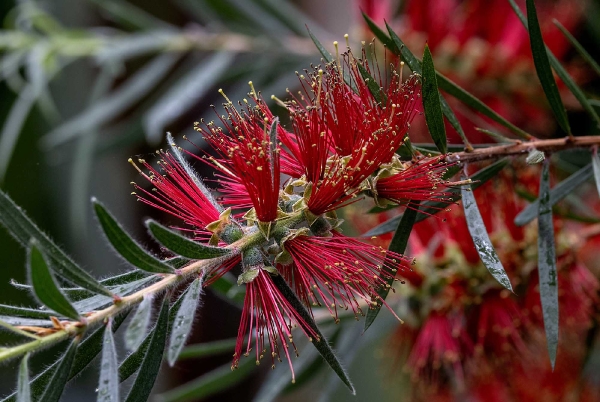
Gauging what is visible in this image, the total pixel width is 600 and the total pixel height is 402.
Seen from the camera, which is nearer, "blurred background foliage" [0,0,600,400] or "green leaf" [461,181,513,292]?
"green leaf" [461,181,513,292]

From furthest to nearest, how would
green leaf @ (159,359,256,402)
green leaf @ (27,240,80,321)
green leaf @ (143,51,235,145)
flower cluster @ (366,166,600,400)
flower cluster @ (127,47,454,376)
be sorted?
1. green leaf @ (143,51,235,145)
2. green leaf @ (159,359,256,402)
3. flower cluster @ (366,166,600,400)
4. flower cluster @ (127,47,454,376)
5. green leaf @ (27,240,80,321)

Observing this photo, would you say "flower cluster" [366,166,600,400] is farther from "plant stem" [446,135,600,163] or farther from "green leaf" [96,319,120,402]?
"green leaf" [96,319,120,402]

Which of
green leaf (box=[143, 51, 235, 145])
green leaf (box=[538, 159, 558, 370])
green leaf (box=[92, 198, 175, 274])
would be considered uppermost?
green leaf (box=[143, 51, 235, 145])

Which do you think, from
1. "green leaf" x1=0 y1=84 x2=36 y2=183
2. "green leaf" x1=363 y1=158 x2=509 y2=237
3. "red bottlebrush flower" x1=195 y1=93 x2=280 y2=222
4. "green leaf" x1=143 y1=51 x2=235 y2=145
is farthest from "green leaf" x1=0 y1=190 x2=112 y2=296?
"green leaf" x1=0 y1=84 x2=36 y2=183

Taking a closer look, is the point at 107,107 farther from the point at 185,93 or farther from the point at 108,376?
the point at 108,376

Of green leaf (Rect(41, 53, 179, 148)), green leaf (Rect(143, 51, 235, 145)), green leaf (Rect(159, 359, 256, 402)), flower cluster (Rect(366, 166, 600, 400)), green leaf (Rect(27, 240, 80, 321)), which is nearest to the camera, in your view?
green leaf (Rect(27, 240, 80, 321))

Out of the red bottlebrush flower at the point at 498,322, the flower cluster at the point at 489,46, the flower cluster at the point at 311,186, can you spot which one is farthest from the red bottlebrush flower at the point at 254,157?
the flower cluster at the point at 489,46

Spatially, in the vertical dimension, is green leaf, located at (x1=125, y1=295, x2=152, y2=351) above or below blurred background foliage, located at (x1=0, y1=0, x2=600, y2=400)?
below

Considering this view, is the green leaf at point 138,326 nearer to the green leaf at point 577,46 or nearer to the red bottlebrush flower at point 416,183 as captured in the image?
the red bottlebrush flower at point 416,183
